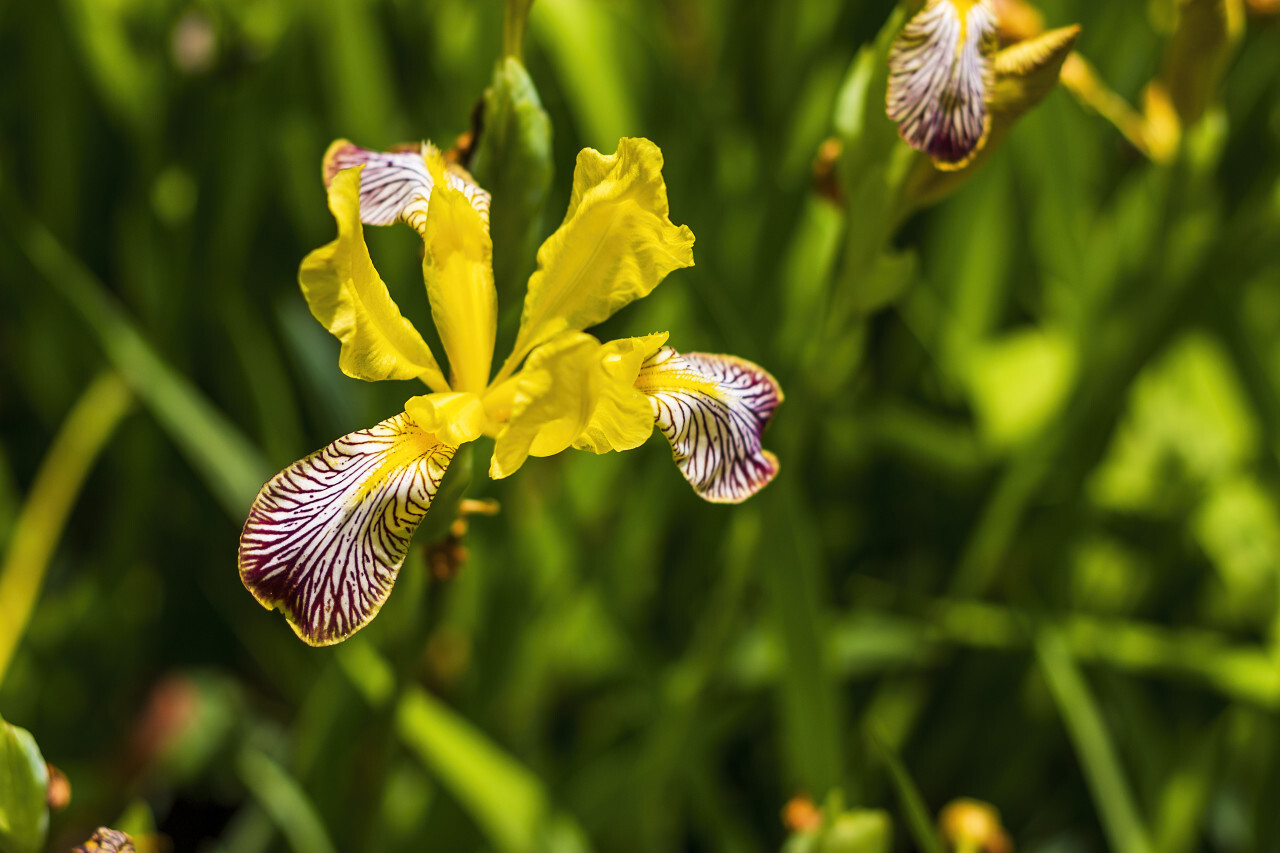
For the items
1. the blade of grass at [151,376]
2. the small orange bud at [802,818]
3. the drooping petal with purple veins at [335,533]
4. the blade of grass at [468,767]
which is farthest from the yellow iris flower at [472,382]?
the blade of grass at [151,376]

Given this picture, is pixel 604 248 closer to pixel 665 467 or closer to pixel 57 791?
pixel 57 791

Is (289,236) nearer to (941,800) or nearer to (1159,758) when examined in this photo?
(941,800)

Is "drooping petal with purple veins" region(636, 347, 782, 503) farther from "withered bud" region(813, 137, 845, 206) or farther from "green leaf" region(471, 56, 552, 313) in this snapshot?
"withered bud" region(813, 137, 845, 206)

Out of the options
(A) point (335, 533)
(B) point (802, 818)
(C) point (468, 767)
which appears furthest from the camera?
(C) point (468, 767)

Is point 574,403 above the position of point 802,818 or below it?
above

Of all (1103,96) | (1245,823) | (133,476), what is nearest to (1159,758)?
(1245,823)

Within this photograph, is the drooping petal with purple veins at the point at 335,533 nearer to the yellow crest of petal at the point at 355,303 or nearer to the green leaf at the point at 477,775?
the yellow crest of petal at the point at 355,303

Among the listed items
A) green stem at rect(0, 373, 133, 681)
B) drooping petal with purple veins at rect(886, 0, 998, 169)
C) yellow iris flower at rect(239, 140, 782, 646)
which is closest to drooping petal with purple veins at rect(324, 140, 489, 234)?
yellow iris flower at rect(239, 140, 782, 646)

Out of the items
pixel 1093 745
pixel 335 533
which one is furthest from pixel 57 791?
pixel 1093 745
